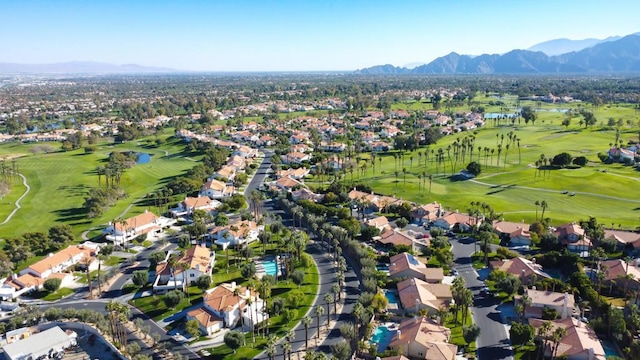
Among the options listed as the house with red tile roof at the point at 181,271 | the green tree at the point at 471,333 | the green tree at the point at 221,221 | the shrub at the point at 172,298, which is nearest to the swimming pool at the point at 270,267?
the house with red tile roof at the point at 181,271

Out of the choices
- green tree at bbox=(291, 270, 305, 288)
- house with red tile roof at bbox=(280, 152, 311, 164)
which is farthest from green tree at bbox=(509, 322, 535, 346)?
house with red tile roof at bbox=(280, 152, 311, 164)

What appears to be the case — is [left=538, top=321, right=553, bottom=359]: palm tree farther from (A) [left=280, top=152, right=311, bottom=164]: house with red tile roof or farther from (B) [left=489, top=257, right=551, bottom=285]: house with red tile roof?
(A) [left=280, top=152, right=311, bottom=164]: house with red tile roof

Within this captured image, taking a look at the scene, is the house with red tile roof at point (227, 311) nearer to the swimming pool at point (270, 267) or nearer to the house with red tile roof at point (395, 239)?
the swimming pool at point (270, 267)

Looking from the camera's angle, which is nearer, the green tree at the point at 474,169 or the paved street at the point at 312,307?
the paved street at the point at 312,307

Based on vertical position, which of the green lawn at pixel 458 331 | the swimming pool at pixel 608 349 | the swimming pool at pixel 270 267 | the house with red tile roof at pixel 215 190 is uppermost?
the house with red tile roof at pixel 215 190

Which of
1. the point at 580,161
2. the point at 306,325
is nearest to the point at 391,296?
the point at 306,325
